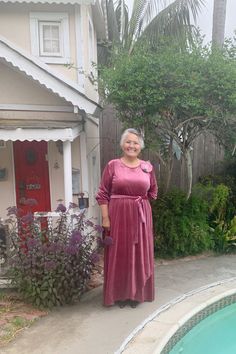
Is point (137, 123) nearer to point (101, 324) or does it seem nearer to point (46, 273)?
point (46, 273)

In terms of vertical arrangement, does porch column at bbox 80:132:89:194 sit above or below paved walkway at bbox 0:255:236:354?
above

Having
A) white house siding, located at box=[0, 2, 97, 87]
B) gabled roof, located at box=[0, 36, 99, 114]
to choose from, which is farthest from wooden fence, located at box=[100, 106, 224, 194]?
gabled roof, located at box=[0, 36, 99, 114]

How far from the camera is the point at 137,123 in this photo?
5.46 metres

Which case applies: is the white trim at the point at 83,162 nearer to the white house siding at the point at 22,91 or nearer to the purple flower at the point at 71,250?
the white house siding at the point at 22,91

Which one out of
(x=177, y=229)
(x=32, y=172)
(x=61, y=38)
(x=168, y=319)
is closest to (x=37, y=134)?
(x=32, y=172)

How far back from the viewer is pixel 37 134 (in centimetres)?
482

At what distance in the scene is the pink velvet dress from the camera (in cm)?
411

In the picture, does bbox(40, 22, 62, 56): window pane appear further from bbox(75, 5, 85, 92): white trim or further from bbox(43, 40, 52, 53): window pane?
bbox(75, 5, 85, 92): white trim

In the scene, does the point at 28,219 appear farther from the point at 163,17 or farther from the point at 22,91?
the point at 163,17

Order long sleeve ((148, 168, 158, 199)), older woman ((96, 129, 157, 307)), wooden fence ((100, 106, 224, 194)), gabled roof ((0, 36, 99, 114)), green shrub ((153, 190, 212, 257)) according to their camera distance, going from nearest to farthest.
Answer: older woman ((96, 129, 157, 307)) → long sleeve ((148, 168, 158, 199)) → gabled roof ((0, 36, 99, 114)) → green shrub ((153, 190, 212, 257)) → wooden fence ((100, 106, 224, 194))

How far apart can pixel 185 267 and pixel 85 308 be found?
7.23 ft

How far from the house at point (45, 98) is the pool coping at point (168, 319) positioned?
2.33 metres

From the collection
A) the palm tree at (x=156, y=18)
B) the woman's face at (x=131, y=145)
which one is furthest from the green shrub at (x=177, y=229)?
the palm tree at (x=156, y=18)

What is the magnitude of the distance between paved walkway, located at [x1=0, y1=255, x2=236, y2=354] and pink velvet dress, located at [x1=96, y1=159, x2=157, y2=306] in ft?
0.83
